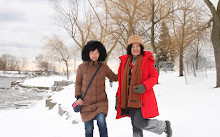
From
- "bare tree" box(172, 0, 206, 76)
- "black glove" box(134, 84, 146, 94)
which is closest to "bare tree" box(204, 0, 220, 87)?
"bare tree" box(172, 0, 206, 76)

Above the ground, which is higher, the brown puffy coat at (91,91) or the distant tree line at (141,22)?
the distant tree line at (141,22)

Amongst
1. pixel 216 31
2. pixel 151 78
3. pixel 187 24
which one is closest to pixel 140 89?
pixel 151 78

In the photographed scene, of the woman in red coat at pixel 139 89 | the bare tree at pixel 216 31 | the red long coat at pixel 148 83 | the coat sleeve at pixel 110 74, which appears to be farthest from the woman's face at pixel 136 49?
the bare tree at pixel 216 31

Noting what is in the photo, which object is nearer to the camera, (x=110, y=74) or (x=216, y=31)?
(x=110, y=74)

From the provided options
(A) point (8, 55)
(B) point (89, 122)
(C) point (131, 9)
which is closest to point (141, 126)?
(B) point (89, 122)

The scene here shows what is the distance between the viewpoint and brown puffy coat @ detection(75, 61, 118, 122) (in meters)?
2.36

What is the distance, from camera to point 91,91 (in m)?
2.38

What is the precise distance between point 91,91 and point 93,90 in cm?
3

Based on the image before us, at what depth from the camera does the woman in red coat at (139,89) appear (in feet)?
7.23

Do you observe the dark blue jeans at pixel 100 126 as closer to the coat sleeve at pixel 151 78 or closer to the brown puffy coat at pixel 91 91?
the brown puffy coat at pixel 91 91

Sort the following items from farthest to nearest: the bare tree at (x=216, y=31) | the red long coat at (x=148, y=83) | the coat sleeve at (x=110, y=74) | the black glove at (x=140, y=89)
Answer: the bare tree at (x=216, y=31)
the coat sleeve at (x=110, y=74)
the red long coat at (x=148, y=83)
the black glove at (x=140, y=89)

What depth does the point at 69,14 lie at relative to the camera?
47.4ft

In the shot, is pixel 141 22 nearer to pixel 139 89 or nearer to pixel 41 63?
pixel 139 89

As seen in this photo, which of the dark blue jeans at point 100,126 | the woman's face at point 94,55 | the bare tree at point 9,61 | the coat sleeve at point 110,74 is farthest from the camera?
the bare tree at point 9,61
